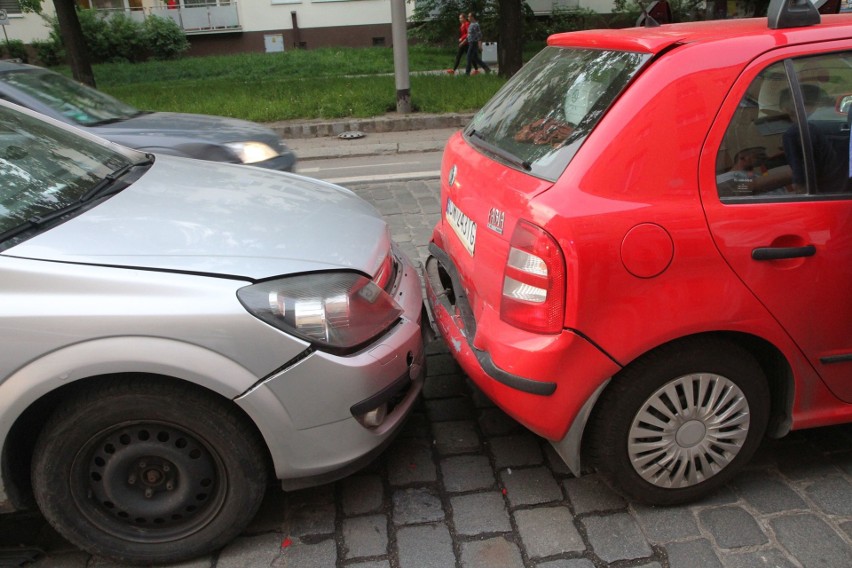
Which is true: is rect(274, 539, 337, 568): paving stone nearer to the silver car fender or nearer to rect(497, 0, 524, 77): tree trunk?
the silver car fender

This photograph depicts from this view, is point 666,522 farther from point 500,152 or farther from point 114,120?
point 114,120

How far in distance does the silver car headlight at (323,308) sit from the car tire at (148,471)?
34cm

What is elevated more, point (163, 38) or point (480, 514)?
point (163, 38)

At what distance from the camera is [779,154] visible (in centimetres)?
231

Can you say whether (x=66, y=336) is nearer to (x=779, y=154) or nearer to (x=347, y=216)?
(x=347, y=216)

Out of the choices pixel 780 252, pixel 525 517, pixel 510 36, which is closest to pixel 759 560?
pixel 525 517

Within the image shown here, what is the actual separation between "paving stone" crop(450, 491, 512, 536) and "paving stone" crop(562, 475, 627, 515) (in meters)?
0.27

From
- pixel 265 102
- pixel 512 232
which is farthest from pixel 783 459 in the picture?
pixel 265 102

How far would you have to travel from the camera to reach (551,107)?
2.68 meters

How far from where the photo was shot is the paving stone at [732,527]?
Result: 7.66 ft

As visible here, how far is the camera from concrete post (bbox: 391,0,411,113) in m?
11.0

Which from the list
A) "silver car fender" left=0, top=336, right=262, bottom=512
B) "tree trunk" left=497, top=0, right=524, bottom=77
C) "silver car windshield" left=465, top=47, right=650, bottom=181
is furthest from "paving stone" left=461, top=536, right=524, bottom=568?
"tree trunk" left=497, top=0, right=524, bottom=77

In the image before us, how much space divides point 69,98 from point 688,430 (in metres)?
5.80

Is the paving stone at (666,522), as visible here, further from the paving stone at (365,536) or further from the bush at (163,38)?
the bush at (163,38)
